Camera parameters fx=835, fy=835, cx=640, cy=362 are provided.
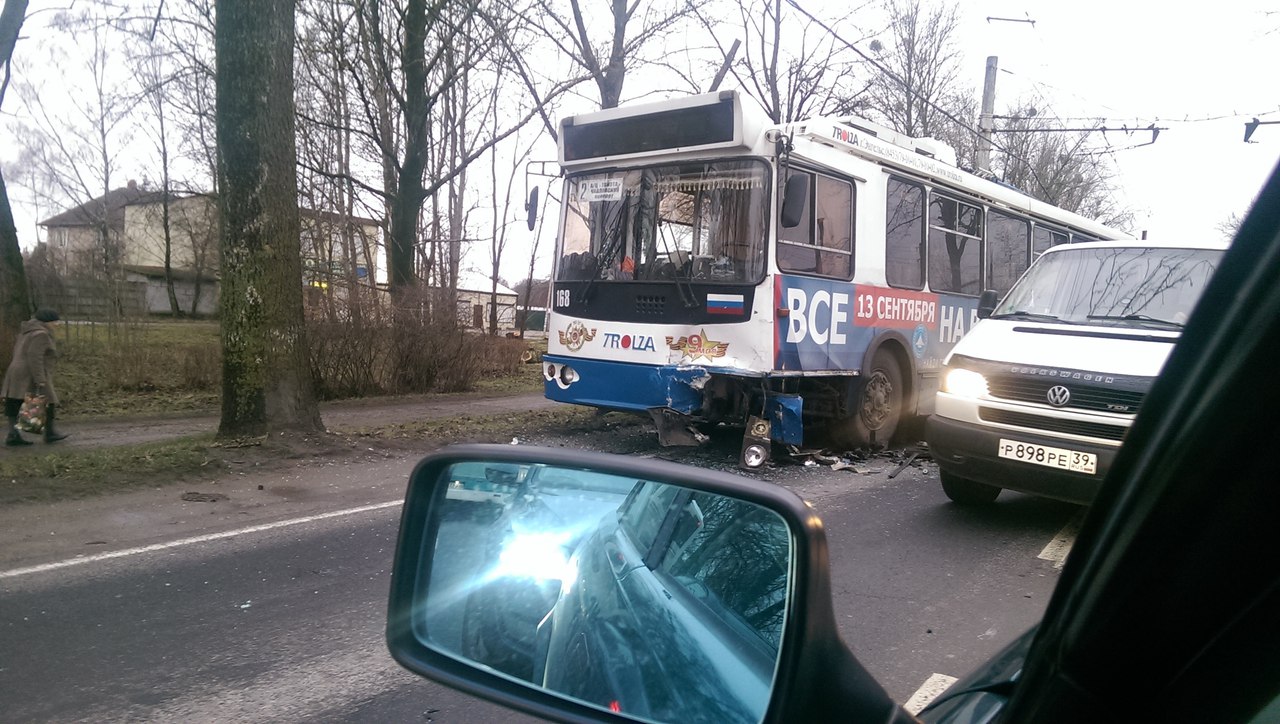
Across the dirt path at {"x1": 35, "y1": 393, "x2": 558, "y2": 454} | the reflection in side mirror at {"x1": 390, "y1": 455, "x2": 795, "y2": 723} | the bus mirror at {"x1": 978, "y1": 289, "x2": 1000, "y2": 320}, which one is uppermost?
the bus mirror at {"x1": 978, "y1": 289, "x2": 1000, "y2": 320}

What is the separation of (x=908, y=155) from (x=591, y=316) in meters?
4.30

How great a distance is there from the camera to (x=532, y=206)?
9.77 m

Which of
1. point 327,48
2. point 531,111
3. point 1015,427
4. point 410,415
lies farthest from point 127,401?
point 1015,427

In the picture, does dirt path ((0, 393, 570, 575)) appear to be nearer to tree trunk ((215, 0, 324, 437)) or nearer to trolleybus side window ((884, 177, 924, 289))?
tree trunk ((215, 0, 324, 437))

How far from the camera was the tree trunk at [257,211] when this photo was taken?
28.6 ft

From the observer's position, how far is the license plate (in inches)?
198

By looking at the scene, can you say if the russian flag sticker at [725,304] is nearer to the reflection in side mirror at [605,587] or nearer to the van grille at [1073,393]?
the van grille at [1073,393]

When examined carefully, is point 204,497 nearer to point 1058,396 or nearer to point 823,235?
point 823,235

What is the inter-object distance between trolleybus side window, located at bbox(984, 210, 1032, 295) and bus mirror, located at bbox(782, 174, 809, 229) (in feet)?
15.8

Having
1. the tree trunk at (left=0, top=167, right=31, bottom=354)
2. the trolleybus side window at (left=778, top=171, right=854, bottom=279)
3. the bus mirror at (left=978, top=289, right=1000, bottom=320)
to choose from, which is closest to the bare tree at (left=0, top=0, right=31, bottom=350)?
the tree trunk at (left=0, top=167, right=31, bottom=354)

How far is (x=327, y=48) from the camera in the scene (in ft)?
47.8

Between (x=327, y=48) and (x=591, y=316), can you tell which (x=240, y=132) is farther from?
(x=327, y=48)

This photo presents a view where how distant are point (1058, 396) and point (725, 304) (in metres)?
3.48

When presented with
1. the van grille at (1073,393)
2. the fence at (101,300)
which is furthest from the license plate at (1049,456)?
the fence at (101,300)
